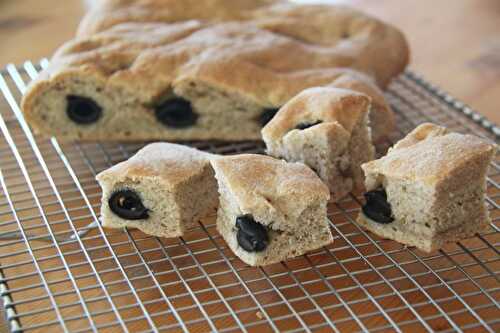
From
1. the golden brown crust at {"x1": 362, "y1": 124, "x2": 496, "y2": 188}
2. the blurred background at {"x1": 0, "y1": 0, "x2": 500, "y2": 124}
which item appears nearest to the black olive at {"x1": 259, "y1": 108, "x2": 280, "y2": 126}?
the golden brown crust at {"x1": 362, "y1": 124, "x2": 496, "y2": 188}

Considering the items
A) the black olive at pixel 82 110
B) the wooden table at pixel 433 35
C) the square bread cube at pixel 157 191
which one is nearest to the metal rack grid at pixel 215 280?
the square bread cube at pixel 157 191

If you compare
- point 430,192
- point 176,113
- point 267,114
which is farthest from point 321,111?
point 176,113

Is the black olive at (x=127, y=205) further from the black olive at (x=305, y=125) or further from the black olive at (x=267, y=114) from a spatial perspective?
the black olive at (x=267, y=114)

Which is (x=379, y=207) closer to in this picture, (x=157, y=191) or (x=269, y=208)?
(x=269, y=208)

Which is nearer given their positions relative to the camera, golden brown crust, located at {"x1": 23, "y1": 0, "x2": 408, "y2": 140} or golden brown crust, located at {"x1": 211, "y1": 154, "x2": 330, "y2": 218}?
golden brown crust, located at {"x1": 211, "y1": 154, "x2": 330, "y2": 218}

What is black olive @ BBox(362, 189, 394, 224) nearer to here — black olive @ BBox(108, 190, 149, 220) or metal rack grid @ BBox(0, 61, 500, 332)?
metal rack grid @ BBox(0, 61, 500, 332)

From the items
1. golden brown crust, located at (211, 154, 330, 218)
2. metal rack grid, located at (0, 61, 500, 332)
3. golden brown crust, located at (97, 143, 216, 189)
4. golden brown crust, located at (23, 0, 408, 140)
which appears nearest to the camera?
metal rack grid, located at (0, 61, 500, 332)
